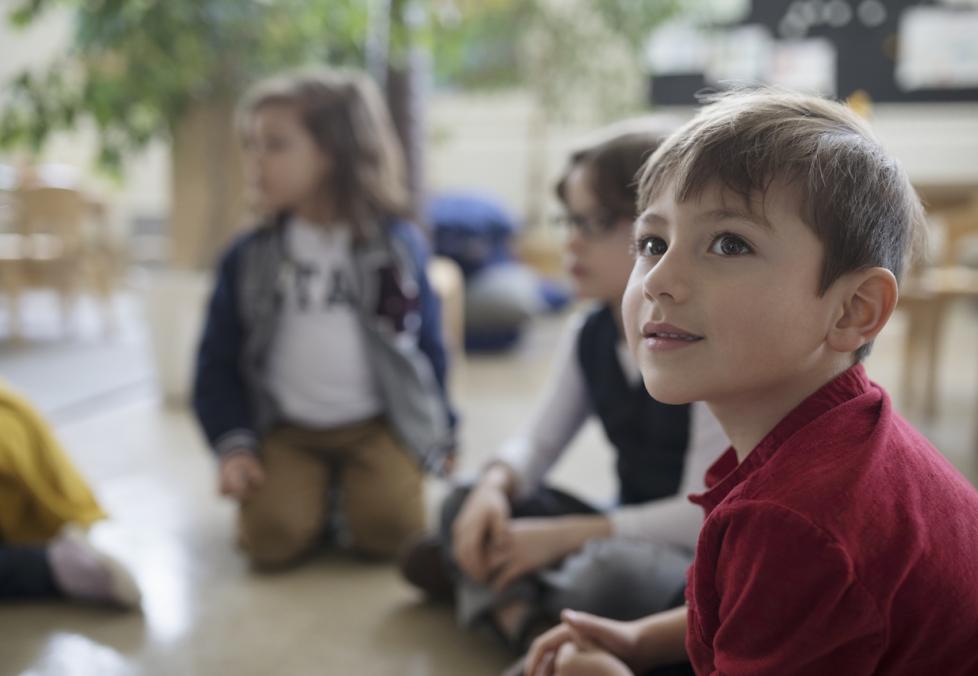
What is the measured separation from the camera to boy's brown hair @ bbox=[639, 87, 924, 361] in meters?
0.60

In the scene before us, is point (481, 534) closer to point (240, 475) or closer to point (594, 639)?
point (594, 639)

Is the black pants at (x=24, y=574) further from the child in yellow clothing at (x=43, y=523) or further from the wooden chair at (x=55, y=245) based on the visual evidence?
the wooden chair at (x=55, y=245)

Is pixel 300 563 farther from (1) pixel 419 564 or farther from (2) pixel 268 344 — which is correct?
(2) pixel 268 344

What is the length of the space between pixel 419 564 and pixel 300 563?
0.87 ft

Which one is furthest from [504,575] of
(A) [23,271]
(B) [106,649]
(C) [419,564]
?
(A) [23,271]

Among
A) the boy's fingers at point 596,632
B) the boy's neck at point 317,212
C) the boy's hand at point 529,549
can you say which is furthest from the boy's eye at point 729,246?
the boy's neck at point 317,212

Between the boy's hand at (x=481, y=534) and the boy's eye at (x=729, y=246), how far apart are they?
24.6 inches

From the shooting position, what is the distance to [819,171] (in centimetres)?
59

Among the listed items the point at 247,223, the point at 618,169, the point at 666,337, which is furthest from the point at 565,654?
the point at 247,223

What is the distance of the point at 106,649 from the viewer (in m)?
1.18

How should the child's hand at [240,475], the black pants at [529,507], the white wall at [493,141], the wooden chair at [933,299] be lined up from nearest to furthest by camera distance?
1. the black pants at [529,507]
2. the child's hand at [240,475]
3. the wooden chair at [933,299]
4. the white wall at [493,141]

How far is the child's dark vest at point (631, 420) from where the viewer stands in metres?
1.15

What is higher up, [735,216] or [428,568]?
[735,216]

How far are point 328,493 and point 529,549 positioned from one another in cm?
59
